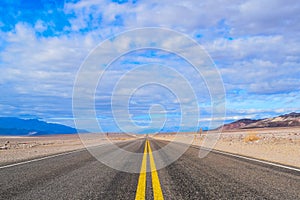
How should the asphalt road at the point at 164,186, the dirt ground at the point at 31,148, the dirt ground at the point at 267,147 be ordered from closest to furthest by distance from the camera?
the asphalt road at the point at 164,186 < the dirt ground at the point at 267,147 < the dirt ground at the point at 31,148

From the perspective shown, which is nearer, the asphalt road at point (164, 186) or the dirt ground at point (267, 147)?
the asphalt road at point (164, 186)

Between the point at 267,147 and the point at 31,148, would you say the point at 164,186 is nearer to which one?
the point at 267,147

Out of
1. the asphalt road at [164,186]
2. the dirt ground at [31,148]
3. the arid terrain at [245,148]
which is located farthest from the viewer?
the dirt ground at [31,148]

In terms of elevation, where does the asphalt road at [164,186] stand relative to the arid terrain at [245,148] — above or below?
below

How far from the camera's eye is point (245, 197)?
4.53 m

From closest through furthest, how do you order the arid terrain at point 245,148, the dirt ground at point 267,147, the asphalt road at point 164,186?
the asphalt road at point 164,186 < the dirt ground at point 267,147 < the arid terrain at point 245,148

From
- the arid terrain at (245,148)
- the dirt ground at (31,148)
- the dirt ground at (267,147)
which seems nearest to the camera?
the dirt ground at (267,147)

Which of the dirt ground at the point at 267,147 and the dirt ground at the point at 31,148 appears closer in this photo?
the dirt ground at the point at 267,147

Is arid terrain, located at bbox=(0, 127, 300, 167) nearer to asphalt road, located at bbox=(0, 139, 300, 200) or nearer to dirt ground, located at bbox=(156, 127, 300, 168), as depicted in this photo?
dirt ground, located at bbox=(156, 127, 300, 168)

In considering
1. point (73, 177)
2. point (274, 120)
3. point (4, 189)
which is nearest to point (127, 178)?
point (73, 177)

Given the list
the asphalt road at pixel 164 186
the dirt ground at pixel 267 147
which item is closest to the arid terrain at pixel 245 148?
the dirt ground at pixel 267 147

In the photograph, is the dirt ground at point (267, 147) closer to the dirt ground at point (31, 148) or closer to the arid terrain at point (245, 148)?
the arid terrain at point (245, 148)

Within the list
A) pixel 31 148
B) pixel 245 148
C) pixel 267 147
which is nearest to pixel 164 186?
pixel 245 148

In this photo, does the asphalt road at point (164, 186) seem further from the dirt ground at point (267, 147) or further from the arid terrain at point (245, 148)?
the arid terrain at point (245, 148)
